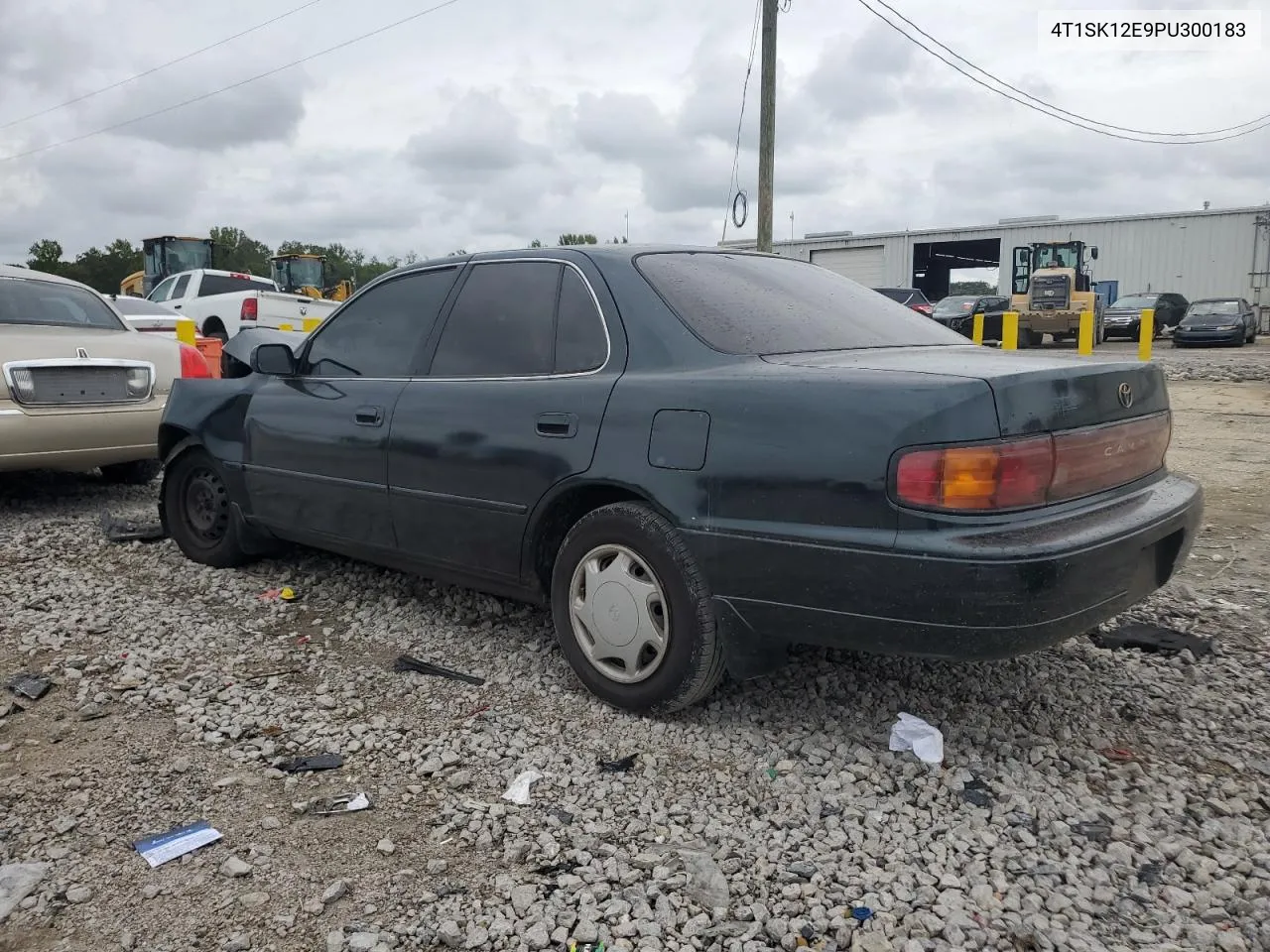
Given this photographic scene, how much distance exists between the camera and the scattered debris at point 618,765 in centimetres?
289

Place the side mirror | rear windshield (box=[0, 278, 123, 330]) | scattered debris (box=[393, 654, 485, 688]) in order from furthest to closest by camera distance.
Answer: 1. rear windshield (box=[0, 278, 123, 330])
2. the side mirror
3. scattered debris (box=[393, 654, 485, 688])

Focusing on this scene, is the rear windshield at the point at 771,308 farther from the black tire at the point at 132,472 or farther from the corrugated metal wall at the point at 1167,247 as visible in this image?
the corrugated metal wall at the point at 1167,247

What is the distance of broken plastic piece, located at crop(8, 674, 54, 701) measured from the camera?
345cm

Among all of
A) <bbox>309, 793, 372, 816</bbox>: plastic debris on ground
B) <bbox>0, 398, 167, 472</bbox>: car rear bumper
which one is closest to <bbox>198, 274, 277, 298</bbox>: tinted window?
<bbox>0, 398, 167, 472</bbox>: car rear bumper

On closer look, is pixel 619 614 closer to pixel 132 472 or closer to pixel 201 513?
pixel 201 513

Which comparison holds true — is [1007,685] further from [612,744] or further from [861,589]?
[612,744]

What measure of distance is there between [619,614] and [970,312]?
2709 cm

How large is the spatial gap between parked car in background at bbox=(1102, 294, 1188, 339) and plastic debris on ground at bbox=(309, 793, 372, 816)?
2748cm

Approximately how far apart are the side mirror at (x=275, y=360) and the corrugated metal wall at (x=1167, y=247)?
3073 centimetres

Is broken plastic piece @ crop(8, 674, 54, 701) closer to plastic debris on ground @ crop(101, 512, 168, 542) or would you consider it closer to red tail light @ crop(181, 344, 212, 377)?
plastic debris on ground @ crop(101, 512, 168, 542)

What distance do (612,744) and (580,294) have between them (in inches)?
59.8

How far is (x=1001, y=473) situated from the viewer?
8.30 ft

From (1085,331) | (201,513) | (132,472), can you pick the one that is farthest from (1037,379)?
(1085,331)

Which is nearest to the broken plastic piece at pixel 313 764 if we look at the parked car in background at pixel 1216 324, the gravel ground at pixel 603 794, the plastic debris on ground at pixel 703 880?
the gravel ground at pixel 603 794
